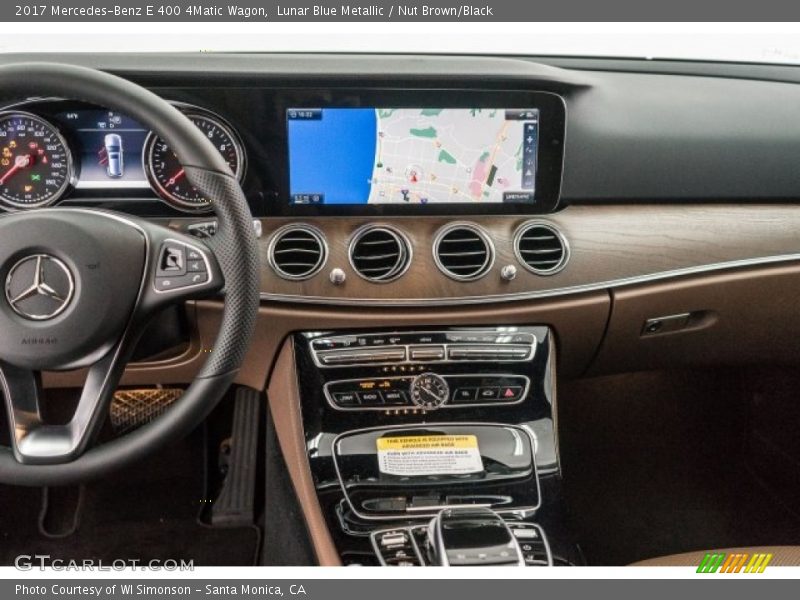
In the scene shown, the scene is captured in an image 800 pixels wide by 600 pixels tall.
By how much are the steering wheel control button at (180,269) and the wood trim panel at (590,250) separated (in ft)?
1.12

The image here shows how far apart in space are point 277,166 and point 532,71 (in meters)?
0.47

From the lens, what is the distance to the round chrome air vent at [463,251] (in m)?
1.58

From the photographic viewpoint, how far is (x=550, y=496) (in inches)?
60.2

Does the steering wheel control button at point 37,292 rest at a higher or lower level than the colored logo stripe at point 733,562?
higher

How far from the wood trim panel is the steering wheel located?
0.34 metres

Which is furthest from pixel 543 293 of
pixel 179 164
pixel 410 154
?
pixel 179 164

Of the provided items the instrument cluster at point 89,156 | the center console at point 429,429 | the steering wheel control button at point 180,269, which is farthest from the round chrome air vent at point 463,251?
the steering wheel control button at point 180,269

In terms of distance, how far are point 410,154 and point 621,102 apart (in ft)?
1.31

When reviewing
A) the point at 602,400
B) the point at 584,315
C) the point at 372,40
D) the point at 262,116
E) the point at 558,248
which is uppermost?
the point at 372,40

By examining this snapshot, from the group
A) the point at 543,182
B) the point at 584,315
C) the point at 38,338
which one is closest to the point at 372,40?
the point at 543,182

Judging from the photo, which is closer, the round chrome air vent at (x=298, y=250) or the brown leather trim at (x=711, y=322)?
the round chrome air vent at (x=298, y=250)

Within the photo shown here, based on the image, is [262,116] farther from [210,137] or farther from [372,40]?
[372,40]

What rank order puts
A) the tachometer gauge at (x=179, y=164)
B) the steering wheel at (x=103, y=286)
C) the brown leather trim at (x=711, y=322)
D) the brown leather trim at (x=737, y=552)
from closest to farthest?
the steering wheel at (x=103, y=286) < the brown leather trim at (x=737, y=552) < the tachometer gauge at (x=179, y=164) < the brown leather trim at (x=711, y=322)

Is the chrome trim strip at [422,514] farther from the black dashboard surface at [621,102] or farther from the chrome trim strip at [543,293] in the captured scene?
the black dashboard surface at [621,102]
